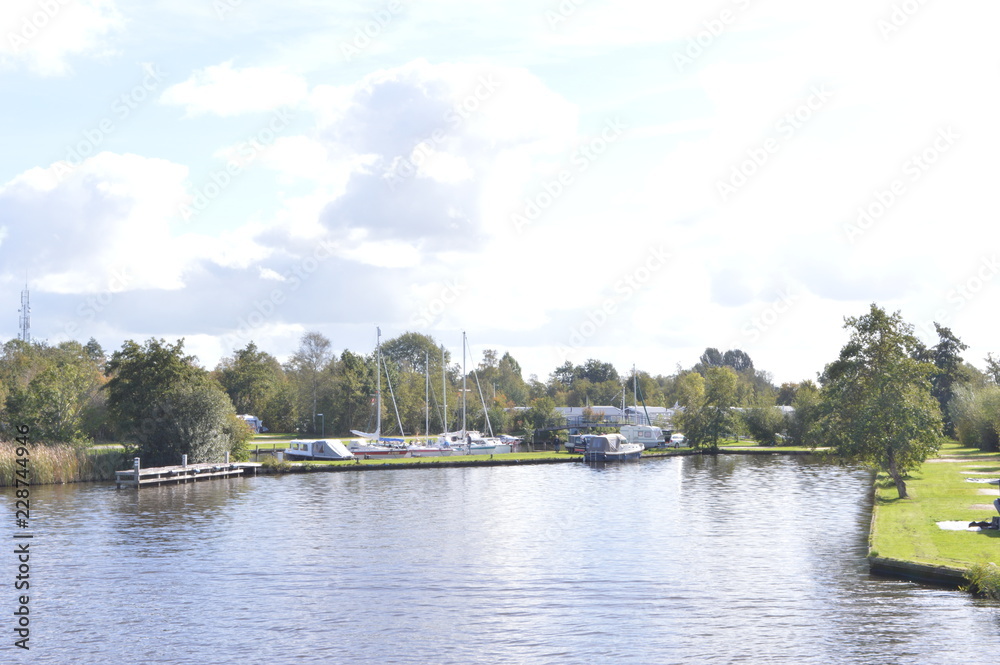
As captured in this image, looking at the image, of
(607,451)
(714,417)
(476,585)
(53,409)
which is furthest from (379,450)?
(476,585)

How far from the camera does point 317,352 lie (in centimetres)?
16138

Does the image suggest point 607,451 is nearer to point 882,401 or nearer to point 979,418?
point 979,418

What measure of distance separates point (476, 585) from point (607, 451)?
73009 millimetres

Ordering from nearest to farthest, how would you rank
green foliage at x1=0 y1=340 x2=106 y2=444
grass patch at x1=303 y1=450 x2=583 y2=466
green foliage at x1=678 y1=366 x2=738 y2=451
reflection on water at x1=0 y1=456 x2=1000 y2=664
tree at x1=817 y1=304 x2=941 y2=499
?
reflection on water at x1=0 y1=456 x2=1000 y2=664
tree at x1=817 y1=304 x2=941 y2=499
green foliage at x1=0 y1=340 x2=106 y2=444
grass patch at x1=303 y1=450 x2=583 y2=466
green foliage at x1=678 y1=366 x2=738 y2=451

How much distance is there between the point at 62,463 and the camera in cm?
7650

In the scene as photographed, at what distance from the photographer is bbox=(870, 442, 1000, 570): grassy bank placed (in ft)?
123

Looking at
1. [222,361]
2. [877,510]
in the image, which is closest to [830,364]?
[877,510]

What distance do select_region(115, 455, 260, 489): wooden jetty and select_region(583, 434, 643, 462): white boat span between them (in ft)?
129

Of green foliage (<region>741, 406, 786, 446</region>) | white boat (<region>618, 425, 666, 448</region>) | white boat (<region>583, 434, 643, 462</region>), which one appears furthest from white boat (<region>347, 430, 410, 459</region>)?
green foliage (<region>741, 406, 786, 446</region>)

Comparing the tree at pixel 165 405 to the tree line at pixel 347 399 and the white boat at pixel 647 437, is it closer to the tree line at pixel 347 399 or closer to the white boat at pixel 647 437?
the tree line at pixel 347 399

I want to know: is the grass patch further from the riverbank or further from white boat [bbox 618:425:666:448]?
the riverbank

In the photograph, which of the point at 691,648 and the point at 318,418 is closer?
the point at 691,648

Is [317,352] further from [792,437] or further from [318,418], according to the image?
[792,437]

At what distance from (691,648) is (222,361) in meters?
161
